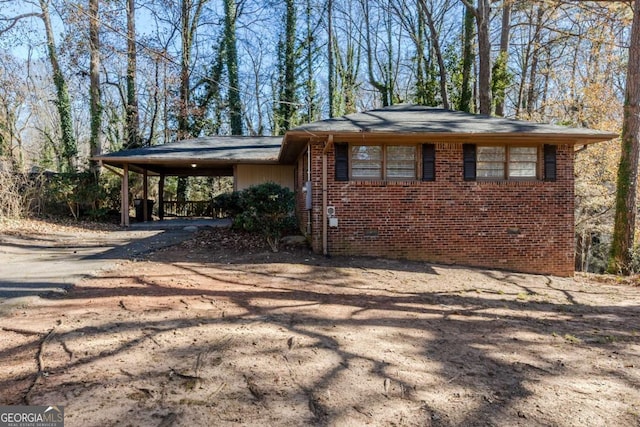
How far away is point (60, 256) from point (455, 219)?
26.3 ft

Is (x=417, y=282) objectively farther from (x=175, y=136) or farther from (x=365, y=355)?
(x=175, y=136)

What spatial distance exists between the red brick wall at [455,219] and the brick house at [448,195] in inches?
0.8

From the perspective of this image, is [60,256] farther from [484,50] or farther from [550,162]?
[484,50]

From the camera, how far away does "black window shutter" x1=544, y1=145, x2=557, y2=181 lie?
865cm

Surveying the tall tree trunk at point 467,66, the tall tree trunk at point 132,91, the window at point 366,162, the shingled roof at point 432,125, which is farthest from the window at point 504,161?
the tall tree trunk at point 132,91

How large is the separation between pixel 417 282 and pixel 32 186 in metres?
13.5

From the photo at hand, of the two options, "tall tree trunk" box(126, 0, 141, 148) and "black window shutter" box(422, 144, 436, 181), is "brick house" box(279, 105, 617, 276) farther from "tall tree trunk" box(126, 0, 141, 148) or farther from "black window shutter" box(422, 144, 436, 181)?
"tall tree trunk" box(126, 0, 141, 148)

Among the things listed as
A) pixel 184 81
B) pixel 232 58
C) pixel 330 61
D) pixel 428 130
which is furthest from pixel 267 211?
pixel 330 61

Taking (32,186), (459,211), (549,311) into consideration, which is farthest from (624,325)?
(32,186)

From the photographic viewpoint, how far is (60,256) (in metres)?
7.83

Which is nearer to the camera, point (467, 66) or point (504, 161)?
point (504, 161)

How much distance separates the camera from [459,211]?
862 centimetres

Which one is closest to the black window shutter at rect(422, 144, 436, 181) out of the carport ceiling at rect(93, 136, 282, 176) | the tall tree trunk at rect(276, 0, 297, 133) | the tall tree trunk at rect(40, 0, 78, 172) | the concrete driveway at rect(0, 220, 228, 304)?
the concrete driveway at rect(0, 220, 228, 304)

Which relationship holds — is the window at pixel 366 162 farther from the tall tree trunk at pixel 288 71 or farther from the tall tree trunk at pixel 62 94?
the tall tree trunk at pixel 288 71
